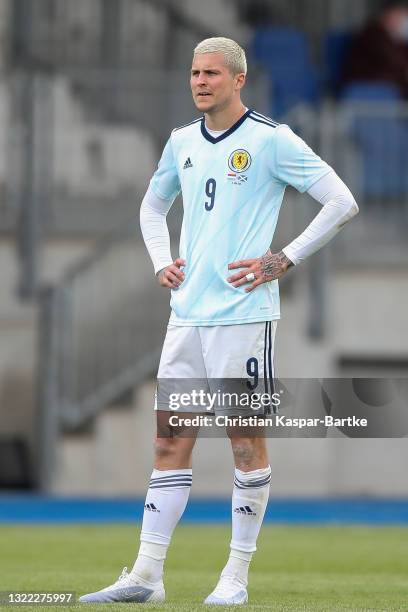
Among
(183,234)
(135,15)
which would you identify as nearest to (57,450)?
(135,15)

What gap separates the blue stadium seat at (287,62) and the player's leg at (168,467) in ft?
32.2

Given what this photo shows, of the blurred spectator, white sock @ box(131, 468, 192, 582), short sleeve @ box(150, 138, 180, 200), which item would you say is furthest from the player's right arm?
the blurred spectator

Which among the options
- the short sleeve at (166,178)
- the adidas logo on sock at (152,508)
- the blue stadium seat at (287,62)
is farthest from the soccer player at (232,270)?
the blue stadium seat at (287,62)

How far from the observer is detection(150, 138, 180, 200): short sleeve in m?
6.44

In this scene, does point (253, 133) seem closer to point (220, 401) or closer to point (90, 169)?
point (220, 401)

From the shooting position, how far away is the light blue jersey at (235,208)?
6.14 metres

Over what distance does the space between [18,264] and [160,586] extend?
341 inches

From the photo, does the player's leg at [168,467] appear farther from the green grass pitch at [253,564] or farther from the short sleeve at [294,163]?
the short sleeve at [294,163]

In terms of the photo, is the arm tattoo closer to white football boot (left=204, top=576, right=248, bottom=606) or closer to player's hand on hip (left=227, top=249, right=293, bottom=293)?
player's hand on hip (left=227, top=249, right=293, bottom=293)

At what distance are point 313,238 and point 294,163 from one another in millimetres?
275

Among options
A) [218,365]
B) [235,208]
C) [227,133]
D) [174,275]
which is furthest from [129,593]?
[227,133]

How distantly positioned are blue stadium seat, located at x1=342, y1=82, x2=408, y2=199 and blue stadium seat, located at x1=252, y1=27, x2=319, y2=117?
1566mm

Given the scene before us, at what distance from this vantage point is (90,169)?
47.1 feet

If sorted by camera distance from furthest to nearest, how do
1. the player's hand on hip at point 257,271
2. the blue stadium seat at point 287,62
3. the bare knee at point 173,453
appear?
the blue stadium seat at point 287,62 → the bare knee at point 173,453 → the player's hand on hip at point 257,271
